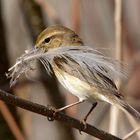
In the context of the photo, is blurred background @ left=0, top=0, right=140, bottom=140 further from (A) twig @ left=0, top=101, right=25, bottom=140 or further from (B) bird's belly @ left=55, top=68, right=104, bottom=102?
(B) bird's belly @ left=55, top=68, right=104, bottom=102

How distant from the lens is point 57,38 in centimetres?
208

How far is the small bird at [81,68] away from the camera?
161 cm

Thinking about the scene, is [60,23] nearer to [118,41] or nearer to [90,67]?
[118,41]

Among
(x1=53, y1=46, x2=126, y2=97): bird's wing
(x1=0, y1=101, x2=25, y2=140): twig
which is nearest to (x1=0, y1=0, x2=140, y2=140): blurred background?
(x1=0, y1=101, x2=25, y2=140): twig

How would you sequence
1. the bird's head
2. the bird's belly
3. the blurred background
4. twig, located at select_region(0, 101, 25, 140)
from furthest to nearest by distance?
the blurred background → twig, located at select_region(0, 101, 25, 140) → the bird's head → the bird's belly

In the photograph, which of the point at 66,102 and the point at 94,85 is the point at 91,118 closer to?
the point at 66,102

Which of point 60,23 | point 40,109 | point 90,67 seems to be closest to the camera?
point 40,109

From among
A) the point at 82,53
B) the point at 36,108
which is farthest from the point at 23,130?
the point at 36,108

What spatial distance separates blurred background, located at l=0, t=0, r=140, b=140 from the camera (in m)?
2.44

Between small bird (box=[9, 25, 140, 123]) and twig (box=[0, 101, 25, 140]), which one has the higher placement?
small bird (box=[9, 25, 140, 123])

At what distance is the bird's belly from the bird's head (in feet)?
0.59

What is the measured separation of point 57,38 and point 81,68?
0.40 m

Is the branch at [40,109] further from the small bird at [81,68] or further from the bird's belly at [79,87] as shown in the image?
the bird's belly at [79,87]

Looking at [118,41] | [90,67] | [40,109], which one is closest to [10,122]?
[118,41]
